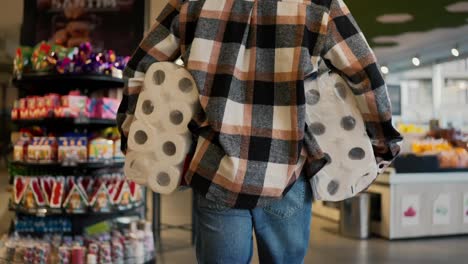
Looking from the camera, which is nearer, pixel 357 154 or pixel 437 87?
pixel 357 154

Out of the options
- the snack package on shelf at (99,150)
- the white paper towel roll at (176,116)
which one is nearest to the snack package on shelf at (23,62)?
the snack package on shelf at (99,150)

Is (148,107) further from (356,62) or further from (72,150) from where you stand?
(72,150)

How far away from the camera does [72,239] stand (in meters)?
3.88

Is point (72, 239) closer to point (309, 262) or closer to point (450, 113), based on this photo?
point (309, 262)

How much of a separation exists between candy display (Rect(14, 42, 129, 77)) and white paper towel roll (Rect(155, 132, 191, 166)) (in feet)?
8.48

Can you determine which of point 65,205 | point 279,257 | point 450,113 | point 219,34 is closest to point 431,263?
point 65,205

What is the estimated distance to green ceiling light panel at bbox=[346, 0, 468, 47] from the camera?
7293 millimetres

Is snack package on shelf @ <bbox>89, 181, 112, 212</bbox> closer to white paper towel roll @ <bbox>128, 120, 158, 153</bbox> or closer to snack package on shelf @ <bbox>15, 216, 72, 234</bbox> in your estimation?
snack package on shelf @ <bbox>15, 216, 72, 234</bbox>

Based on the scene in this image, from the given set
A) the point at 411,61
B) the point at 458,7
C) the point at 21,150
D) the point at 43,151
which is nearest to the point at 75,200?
the point at 43,151

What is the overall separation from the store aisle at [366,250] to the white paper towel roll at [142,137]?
10.5 feet

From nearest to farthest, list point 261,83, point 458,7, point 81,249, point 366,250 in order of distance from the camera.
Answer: point 261,83
point 81,249
point 366,250
point 458,7

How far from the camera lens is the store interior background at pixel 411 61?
646 cm

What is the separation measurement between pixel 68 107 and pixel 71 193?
62 centimetres

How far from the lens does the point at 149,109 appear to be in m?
1.23
